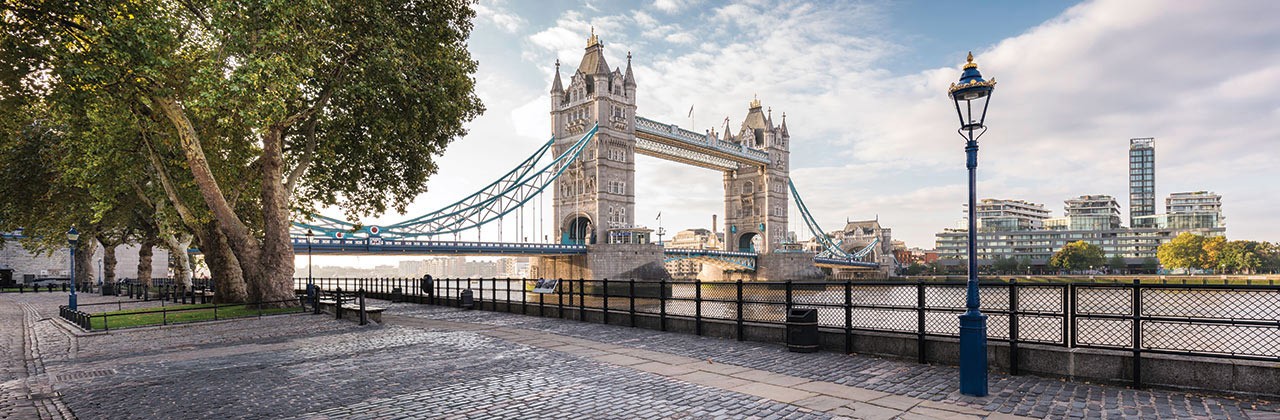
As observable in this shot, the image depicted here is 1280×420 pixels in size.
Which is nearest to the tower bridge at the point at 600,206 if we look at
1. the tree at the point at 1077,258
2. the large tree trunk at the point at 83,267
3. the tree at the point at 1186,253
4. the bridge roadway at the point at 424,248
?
the bridge roadway at the point at 424,248

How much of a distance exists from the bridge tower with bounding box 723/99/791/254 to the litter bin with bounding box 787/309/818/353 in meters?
112

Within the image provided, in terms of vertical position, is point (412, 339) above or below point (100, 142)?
below

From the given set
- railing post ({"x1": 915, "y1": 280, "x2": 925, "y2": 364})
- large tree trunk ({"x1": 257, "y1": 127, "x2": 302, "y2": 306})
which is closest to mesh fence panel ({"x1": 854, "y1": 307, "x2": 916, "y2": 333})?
railing post ({"x1": 915, "y1": 280, "x2": 925, "y2": 364})

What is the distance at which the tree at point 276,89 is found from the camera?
15.0 m

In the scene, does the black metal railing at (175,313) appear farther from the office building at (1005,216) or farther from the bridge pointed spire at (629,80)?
the office building at (1005,216)

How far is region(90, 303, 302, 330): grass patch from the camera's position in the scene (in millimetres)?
17656

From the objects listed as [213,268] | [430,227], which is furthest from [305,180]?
[430,227]

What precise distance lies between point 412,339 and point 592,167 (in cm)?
8153

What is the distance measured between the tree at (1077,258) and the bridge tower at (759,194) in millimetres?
53098

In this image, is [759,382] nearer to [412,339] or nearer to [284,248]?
[412,339]

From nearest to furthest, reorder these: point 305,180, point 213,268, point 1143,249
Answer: point 213,268 → point 305,180 → point 1143,249

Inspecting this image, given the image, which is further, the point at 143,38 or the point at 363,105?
the point at 363,105

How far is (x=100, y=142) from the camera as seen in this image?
2280 cm

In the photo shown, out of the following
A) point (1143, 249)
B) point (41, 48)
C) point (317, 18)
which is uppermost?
point (317, 18)
